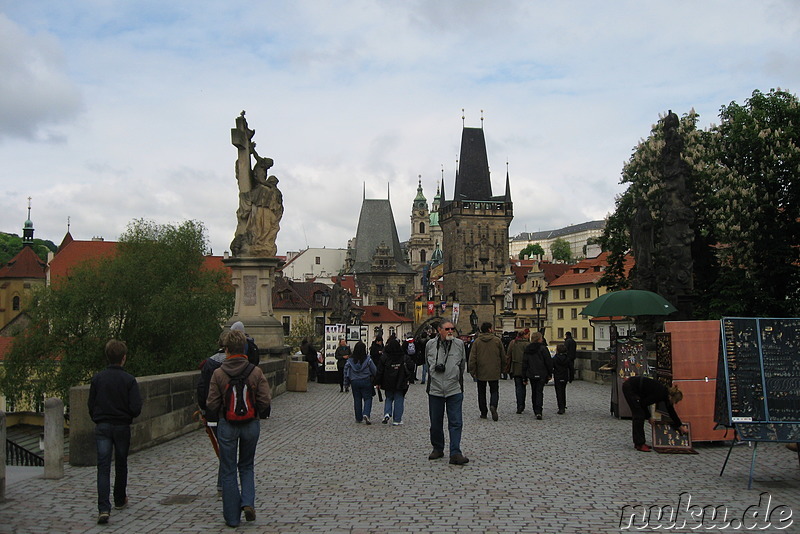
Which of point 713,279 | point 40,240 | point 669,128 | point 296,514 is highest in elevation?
point 40,240

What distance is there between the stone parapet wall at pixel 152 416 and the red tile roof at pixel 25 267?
91.8m

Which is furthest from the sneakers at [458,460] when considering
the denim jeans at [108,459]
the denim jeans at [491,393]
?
the denim jeans at [491,393]

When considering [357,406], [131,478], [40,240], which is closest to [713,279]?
[357,406]

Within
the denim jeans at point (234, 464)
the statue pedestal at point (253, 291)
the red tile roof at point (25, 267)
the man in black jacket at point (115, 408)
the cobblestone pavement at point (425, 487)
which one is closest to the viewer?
the denim jeans at point (234, 464)

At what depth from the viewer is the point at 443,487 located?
842 cm

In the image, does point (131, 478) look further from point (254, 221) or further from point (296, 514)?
point (254, 221)

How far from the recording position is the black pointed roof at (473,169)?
120500 millimetres

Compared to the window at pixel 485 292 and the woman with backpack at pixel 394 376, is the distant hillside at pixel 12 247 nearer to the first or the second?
the window at pixel 485 292

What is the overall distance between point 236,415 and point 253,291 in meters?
13.3

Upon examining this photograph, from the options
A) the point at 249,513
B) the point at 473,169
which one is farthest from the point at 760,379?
the point at 473,169

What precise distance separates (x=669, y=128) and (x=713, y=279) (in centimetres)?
1258

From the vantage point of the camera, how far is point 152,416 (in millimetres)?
11234

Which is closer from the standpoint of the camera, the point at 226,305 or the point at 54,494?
the point at 54,494

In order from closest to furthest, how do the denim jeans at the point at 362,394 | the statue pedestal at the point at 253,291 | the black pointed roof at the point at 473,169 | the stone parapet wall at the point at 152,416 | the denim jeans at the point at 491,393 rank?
the stone parapet wall at the point at 152,416
the denim jeans at the point at 491,393
the denim jeans at the point at 362,394
the statue pedestal at the point at 253,291
the black pointed roof at the point at 473,169
